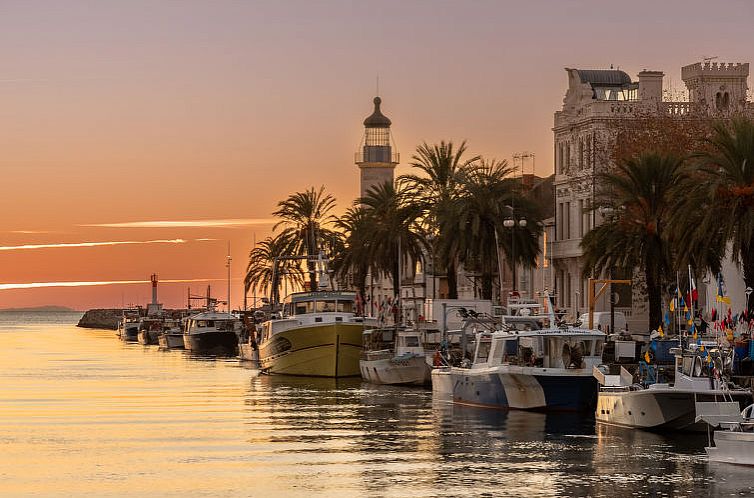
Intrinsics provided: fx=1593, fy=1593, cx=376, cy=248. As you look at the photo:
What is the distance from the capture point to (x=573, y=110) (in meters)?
95.0

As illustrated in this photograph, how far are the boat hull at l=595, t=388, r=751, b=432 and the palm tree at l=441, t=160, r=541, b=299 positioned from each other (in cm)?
3293

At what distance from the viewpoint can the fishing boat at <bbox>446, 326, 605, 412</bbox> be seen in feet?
177

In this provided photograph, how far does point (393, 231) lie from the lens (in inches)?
3738

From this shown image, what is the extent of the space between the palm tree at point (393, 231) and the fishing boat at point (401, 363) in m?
13.3

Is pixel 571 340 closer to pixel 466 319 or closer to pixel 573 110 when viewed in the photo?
pixel 466 319

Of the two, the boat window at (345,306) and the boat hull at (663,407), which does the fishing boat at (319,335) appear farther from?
the boat hull at (663,407)

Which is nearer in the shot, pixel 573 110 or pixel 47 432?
pixel 47 432

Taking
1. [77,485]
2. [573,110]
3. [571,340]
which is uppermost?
[573,110]

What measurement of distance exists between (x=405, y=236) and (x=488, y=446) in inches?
1962

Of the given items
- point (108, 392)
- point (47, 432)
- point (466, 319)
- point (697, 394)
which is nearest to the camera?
point (697, 394)

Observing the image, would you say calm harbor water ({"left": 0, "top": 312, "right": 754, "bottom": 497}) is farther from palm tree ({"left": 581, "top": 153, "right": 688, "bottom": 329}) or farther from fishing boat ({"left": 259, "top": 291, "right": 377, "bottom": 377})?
fishing boat ({"left": 259, "top": 291, "right": 377, "bottom": 377})

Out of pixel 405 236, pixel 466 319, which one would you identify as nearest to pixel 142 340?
pixel 405 236

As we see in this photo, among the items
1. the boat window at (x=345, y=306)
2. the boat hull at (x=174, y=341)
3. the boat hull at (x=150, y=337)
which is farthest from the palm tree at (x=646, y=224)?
the boat hull at (x=150, y=337)

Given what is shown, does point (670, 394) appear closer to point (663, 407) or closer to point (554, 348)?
point (663, 407)
